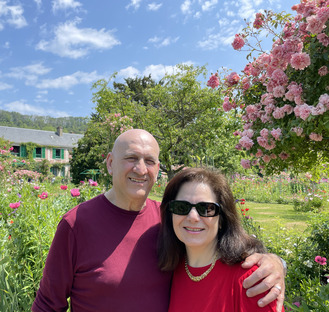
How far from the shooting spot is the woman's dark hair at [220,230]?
1.58 meters

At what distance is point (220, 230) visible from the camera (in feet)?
5.56

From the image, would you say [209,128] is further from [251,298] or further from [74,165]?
[74,165]

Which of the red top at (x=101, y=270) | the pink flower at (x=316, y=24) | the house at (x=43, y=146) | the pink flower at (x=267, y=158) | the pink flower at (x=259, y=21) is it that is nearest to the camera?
the red top at (x=101, y=270)

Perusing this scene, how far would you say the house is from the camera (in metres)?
38.7

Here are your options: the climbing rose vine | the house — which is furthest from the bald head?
the house

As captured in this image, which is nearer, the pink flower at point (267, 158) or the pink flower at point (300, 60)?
the pink flower at point (300, 60)

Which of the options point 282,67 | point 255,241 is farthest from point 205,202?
point 282,67

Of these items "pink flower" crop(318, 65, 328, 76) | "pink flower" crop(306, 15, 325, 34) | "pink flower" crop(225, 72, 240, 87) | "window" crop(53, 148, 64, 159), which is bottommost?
"window" crop(53, 148, 64, 159)

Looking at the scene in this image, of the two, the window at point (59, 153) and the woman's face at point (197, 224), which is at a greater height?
the woman's face at point (197, 224)

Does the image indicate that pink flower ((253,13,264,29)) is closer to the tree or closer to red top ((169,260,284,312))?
red top ((169,260,284,312))

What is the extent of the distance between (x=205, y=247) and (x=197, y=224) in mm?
151

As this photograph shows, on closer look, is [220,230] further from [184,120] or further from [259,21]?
[184,120]

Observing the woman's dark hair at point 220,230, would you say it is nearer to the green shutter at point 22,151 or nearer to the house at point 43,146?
the house at point 43,146

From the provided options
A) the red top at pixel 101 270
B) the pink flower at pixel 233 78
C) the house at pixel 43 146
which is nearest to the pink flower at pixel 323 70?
the pink flower at pixel 233 78
